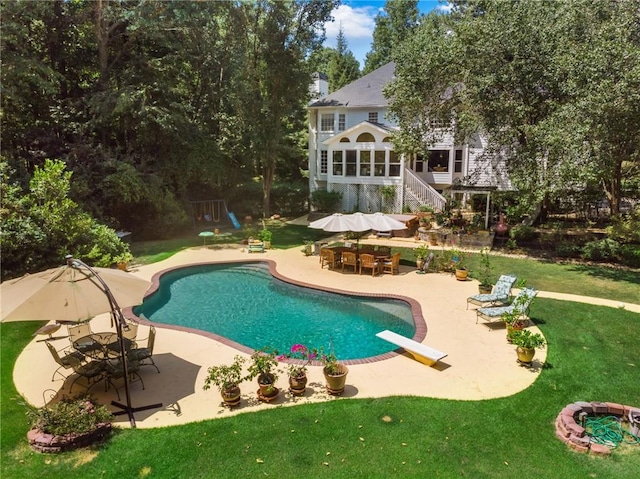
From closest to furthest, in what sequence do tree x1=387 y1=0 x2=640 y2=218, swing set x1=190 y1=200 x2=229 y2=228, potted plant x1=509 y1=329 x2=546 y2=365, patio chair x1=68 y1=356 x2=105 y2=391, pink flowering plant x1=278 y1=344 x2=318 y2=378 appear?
1. patio chair x1=68 y1=356 x2=105 y2=391
2. pink flowering plant x1=278 y1=344 x2=318 y2=378
3. potted plant x1=509 y1=329 x2=546 y2=365
4. tree x1=387 y1=0 x2=640 y2=218
5. swing set x1=190 y1=200 x2=229 y2=228

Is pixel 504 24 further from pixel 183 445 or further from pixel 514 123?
pixel 183 445

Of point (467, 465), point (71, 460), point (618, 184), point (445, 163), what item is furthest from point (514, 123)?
point (71, 460)

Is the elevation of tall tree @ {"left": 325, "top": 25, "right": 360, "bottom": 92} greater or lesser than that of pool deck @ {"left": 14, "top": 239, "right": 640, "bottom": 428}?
greater

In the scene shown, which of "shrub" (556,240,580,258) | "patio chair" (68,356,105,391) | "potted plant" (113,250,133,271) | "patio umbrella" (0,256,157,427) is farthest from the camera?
"shrub" (556,240,580,258)

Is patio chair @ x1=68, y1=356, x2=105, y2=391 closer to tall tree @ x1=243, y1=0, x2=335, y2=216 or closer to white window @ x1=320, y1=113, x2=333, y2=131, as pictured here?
tall tree @ x1=243, y1=0, x2=335, y2=216

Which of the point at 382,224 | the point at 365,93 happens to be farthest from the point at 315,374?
the point at 365,93

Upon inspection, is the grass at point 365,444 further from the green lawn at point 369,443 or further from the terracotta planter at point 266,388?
the terracotta planter at point 266,388

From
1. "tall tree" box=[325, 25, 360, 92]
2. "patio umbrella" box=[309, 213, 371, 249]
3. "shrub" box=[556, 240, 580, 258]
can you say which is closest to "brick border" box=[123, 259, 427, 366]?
"patio umbrella" box=[309, 213, 371, 249]

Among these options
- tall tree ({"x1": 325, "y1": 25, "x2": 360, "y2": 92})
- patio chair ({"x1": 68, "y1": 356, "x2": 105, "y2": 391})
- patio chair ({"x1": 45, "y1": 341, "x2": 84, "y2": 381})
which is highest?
tall tree ({"x1": 325, "y1": 25, "x2": 360, "y2": 92})
